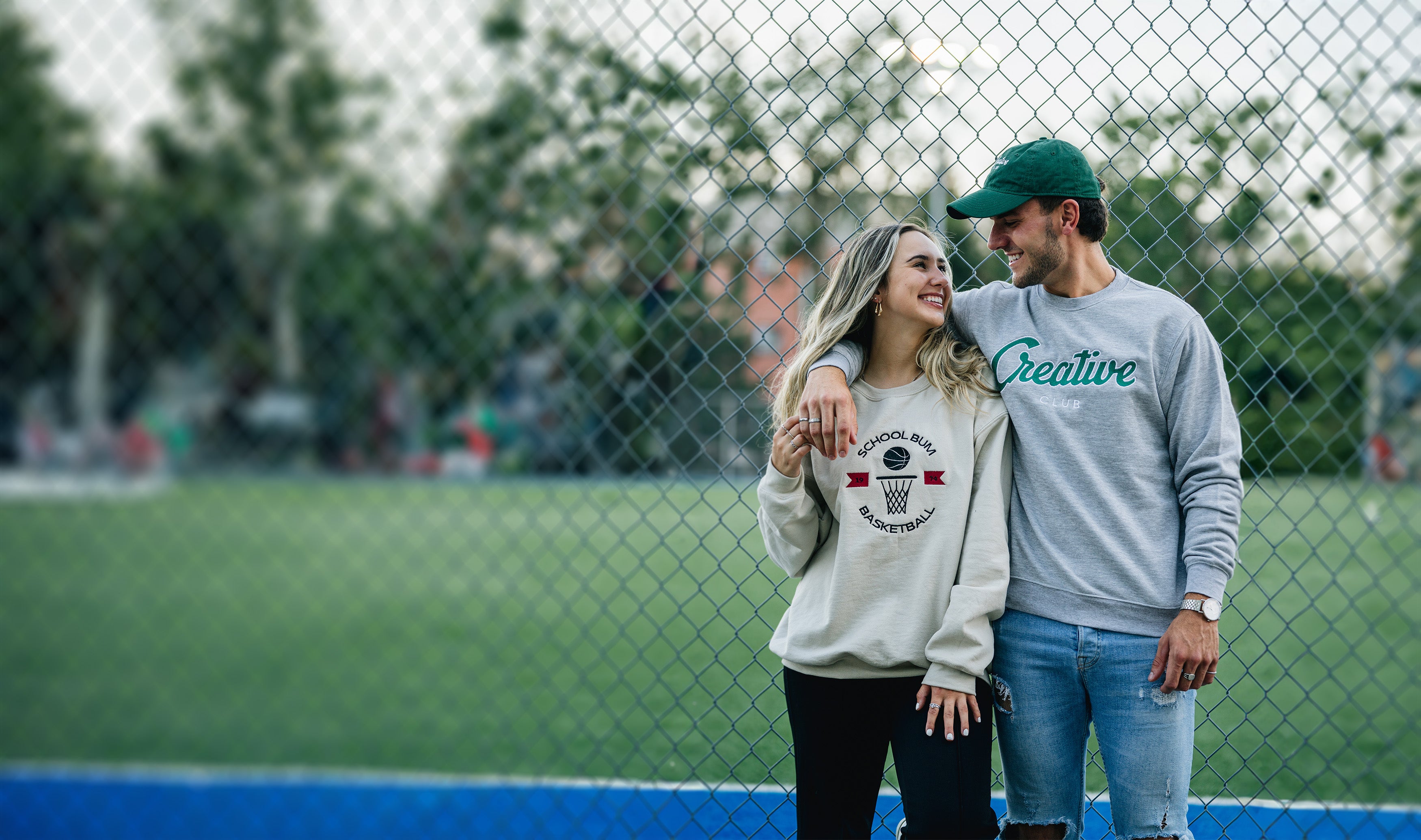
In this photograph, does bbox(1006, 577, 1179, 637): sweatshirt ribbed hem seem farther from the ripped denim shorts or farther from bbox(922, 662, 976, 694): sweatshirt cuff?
bbox(922, 662, 976, 694): sweatshirt cuff

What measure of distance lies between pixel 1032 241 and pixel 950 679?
0.76m

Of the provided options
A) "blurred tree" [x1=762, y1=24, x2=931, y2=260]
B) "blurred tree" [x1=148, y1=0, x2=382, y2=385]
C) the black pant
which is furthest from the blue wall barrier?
"blurred tree" [x1=148, y1=0, x2=382, y2=385]

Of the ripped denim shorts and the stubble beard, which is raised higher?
the stubble beard

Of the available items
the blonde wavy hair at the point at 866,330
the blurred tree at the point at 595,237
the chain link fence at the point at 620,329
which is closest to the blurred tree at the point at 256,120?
the chain link fence at the point at 620,329

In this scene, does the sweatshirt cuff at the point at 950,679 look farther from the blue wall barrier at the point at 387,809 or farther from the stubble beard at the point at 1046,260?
the blue wall barrier at the point at 387,809

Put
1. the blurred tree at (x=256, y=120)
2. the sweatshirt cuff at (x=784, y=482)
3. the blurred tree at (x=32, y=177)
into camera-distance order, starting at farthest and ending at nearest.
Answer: the blurred tree at (x=256, y=120)
the blurred tree at (x=32, y=177)
the sweatshirt cuff at (x=784, y=482)

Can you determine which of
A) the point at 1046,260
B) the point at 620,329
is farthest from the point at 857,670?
the point at 620,329

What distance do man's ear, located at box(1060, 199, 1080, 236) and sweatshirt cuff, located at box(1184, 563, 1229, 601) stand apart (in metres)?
0.60

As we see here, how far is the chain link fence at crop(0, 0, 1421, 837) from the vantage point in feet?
6.74

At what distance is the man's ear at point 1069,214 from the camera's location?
155 centimetres

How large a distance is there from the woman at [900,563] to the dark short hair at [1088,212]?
7.7 inches

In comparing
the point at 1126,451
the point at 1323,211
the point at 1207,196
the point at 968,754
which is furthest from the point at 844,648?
the point at 1323,211

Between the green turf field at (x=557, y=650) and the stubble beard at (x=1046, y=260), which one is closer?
the stubble beard at (x=1046, y=260)

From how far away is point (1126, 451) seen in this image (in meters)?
1.49
